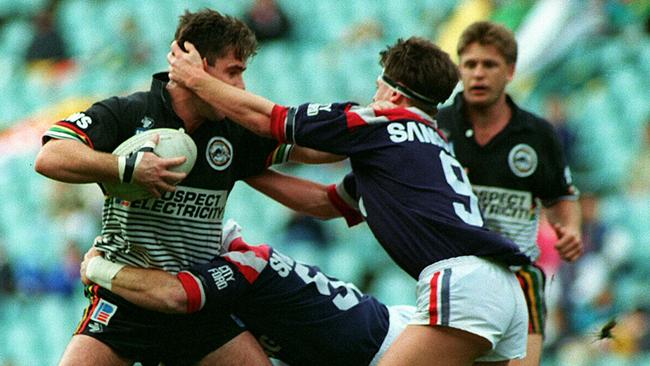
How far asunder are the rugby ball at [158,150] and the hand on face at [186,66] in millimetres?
260

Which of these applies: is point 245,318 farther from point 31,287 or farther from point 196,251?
point 31,287

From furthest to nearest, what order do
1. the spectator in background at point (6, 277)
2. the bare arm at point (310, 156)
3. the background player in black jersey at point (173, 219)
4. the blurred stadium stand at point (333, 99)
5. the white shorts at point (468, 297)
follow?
the spectator in background at point (6, 277) → the blurred stadium stand at point (333, 99) → the bare arm at point (310, 156) → the background player in black jersey at point (173, 219) → the white shorts at point (468, 297)

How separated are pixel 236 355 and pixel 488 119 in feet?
6.52

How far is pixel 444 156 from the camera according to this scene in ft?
17.1

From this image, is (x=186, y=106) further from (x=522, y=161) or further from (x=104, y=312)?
(x=522, y=161)

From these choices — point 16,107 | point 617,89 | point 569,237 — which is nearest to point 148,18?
point 16,107

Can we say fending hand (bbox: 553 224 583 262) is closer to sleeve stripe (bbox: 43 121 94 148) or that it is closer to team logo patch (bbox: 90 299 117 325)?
team logo patch (bbox: 90 299 117 325)

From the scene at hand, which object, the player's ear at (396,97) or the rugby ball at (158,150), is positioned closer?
the rugby ball at (158,150)

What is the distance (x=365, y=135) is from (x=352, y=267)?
5.54 m

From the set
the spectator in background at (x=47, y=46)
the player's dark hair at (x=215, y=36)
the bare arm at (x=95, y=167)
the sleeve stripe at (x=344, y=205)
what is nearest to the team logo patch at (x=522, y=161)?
the sleeve stripe at (x=344, y=205)

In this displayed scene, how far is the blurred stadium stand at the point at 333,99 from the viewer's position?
31.8 feet

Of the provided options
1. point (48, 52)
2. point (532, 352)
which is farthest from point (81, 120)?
point (48, 52)

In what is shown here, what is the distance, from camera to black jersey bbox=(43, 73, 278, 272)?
502 cm

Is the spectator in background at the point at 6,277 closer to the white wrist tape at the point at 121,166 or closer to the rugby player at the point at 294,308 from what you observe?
the rugby player at the point at 294,308
